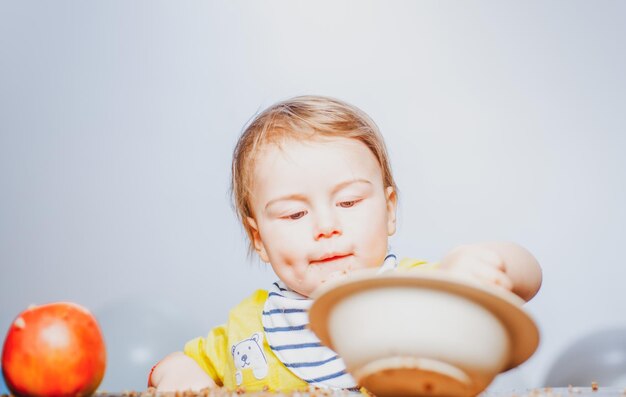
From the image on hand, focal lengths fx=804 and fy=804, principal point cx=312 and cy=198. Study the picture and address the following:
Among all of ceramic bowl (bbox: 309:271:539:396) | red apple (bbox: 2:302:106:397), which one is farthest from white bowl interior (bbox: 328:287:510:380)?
red apple (bbox: 2:302:106:397)

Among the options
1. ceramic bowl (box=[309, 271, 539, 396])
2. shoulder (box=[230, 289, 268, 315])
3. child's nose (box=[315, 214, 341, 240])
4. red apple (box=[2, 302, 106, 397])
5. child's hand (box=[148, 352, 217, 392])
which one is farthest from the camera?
shoulder (box=[230, 289, 268, 315])

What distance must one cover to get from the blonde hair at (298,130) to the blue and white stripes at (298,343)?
0.50 ft

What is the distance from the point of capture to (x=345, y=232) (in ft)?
3.78

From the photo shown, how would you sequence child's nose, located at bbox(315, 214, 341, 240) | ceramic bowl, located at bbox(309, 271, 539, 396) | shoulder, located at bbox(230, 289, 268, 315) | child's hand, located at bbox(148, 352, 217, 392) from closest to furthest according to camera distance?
ceramic bowl, located at bbox(309, 271, 539, 396), child's nose, located at bbox(315, 214, 341, 240), child's hand, located at bbox(148, 352, 217, 392), shoulder, located at bbox(230, 289, 268, 315)

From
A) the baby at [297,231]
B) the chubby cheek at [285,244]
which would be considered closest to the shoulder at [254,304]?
the baby at [297,231]

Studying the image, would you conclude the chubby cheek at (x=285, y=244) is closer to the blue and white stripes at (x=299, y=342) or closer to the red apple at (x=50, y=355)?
the blue and white stripes at (x=299, y=342)

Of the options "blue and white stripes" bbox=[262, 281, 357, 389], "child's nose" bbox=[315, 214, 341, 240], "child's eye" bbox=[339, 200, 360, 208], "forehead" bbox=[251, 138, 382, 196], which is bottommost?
"blue and white stripes" bbox=[262, 281, 357, 389]

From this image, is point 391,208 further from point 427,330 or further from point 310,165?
point 427,330

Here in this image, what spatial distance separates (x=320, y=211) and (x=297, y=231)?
48mm

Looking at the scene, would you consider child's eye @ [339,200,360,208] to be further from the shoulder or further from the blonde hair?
the shoulder

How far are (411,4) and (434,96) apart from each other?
28 centimetres

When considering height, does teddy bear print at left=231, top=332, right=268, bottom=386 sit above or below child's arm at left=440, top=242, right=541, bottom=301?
below

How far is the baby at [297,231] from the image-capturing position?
1.17m

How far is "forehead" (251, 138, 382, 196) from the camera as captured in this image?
1.19 m
